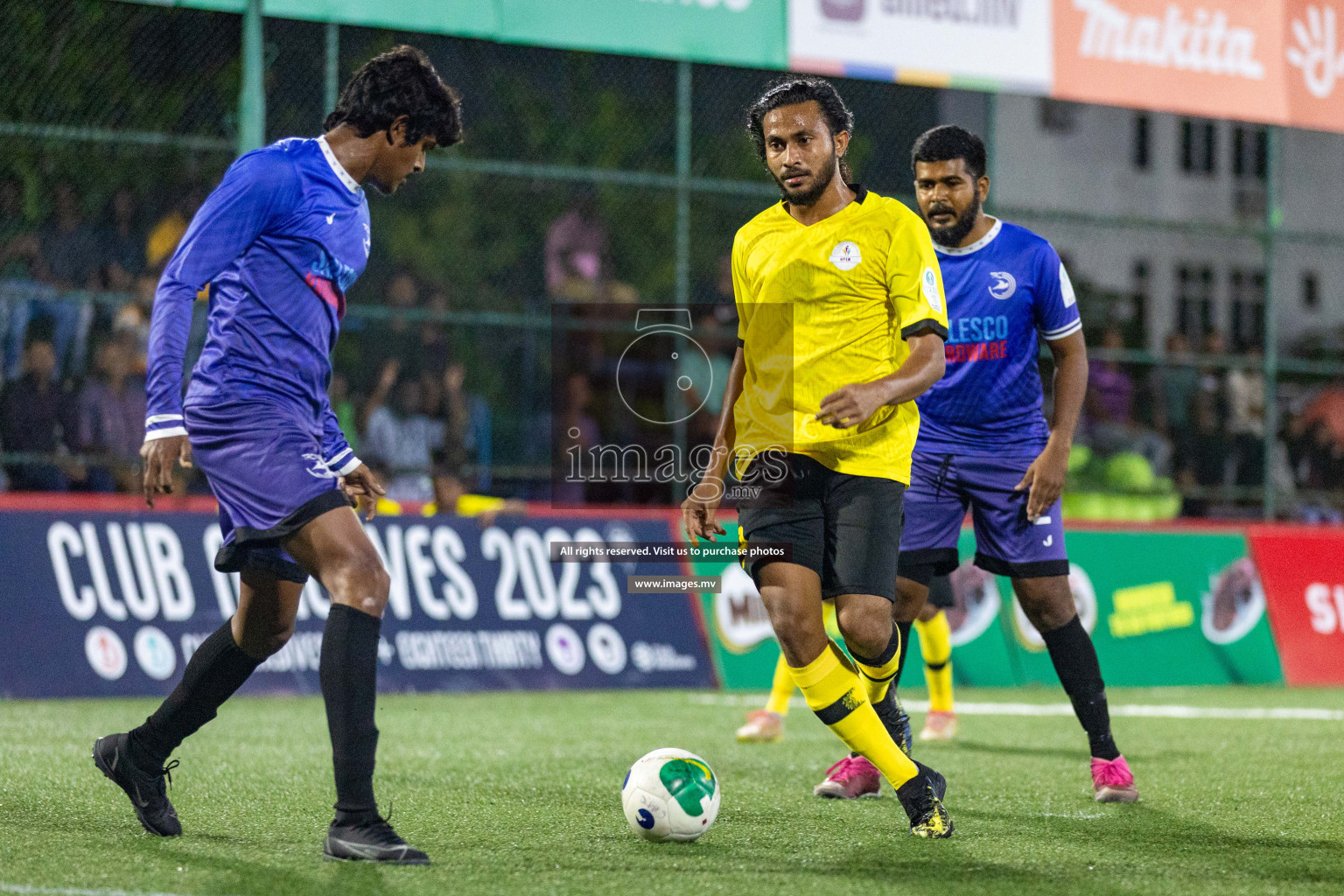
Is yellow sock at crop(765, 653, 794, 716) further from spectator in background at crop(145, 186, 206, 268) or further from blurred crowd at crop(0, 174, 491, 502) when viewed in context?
spectator in background at crop(145, 186, 206, 268)

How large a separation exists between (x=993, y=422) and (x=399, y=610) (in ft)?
16.7

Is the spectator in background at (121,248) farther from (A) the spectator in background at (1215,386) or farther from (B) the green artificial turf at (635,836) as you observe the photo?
(A) the spectator in background at (1215,386)

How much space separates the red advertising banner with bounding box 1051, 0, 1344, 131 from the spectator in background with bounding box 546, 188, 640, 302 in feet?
15.4

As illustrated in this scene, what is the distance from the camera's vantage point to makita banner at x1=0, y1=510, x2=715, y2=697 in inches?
372

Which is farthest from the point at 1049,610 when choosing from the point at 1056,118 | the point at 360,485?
the point at 1056,118

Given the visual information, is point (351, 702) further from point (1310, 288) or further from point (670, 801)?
point (1310, 288)

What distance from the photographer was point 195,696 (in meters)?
4.88

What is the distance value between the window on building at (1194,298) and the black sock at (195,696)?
27.4 m

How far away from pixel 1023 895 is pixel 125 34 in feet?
32.2

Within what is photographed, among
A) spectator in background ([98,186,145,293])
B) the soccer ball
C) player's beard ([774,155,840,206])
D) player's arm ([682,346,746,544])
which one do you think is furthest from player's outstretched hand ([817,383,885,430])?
spectator in background ([98,186,145,293])

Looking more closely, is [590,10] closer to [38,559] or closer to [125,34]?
[125,34]

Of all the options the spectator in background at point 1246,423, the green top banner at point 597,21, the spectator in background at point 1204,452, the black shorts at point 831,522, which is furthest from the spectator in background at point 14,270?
the spectator in background at point 1246,423

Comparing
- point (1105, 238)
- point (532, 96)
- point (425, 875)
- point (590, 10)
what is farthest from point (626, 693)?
point (1105, 238)

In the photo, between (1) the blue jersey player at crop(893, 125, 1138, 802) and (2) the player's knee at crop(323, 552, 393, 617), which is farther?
(1) the blue jersey player at crop(893, 125, 1138, 802)
